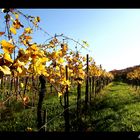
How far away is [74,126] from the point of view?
10492 mm

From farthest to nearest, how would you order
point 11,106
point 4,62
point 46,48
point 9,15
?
1. point 11,106
2. point 46,48
3. point 9,15
4. point 4,62

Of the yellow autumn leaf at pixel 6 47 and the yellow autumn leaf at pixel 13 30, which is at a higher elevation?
the yellow autumn leaf at pixel 13 30

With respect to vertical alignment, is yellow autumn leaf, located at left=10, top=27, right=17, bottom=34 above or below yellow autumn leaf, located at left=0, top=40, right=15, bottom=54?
above

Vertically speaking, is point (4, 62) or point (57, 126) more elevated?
point (4, 62)

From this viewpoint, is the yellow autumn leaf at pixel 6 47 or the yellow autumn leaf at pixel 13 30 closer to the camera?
the yellow autumn leaf at pixel 6 47

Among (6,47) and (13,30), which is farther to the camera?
(13,30)

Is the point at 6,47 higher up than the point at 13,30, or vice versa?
the point at 13,30

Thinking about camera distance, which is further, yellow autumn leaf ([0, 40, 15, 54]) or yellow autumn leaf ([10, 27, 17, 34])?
yellow autumn leaf ([10, 27, 17, 34])
